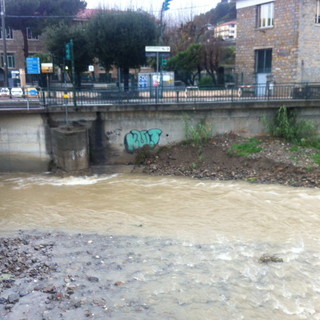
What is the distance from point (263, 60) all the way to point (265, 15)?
2771 mm

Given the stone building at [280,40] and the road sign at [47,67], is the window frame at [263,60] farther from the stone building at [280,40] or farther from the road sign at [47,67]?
the road sign at [47,67]

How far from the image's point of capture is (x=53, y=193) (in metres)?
16.2

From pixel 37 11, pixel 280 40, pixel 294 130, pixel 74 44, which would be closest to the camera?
pixel 294 130

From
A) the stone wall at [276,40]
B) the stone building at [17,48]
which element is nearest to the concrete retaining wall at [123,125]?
the stone wall at [276,40]

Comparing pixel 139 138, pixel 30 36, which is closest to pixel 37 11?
pixel 30 36

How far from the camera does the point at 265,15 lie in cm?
2650

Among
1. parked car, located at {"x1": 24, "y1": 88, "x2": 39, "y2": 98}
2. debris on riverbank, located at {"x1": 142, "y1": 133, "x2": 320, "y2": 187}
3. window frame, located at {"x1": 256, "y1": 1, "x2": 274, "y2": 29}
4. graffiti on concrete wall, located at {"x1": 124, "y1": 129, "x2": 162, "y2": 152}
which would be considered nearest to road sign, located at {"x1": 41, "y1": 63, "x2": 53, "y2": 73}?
parked car, located at {"x1": 24, "y1": 88, "x2": 39, "y2": 98}

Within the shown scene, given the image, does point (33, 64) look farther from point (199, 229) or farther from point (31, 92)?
point (199, 229)

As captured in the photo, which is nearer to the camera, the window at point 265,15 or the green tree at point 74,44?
the window at point 265,15

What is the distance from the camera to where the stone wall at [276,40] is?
24.4 m

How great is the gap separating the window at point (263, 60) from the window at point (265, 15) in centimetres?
160

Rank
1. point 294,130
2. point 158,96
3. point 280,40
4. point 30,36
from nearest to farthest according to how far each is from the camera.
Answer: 1. point 158,96
2. point 294,130
3. point 280,40
4. point 30,36

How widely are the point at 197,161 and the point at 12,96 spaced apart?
946 cm

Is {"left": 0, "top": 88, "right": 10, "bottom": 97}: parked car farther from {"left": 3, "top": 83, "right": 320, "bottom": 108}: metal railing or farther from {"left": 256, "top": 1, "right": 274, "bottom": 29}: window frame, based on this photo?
{"left": 256, "top": 1, "right": 274, "bottom": 29}: window frame
